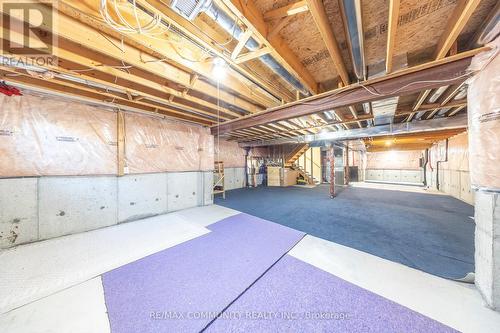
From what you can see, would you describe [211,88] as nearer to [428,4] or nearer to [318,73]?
[318,73]

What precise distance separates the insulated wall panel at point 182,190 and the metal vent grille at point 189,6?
3630 millimetres

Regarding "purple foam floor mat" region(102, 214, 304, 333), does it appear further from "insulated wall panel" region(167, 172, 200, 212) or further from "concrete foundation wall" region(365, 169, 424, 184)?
"concrete foundation wall" region(365, 169, 424, 184)

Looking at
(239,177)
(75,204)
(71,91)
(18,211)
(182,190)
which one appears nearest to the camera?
(18,211)

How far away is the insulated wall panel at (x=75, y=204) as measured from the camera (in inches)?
108

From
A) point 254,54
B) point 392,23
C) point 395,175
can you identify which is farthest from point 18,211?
point 395,175

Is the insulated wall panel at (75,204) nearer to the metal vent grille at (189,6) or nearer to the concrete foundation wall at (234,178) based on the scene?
the metal vent grille at (189,6)

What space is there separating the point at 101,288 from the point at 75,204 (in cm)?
219

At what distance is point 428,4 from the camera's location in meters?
1.33

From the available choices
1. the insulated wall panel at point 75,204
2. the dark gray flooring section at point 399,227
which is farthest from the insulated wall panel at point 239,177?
the insulated wall panel at point 75,204

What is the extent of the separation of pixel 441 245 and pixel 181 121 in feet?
18.4

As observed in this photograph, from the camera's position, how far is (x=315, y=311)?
1.42 metres

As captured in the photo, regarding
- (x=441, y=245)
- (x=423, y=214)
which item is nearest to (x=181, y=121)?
(x=441, y=245)

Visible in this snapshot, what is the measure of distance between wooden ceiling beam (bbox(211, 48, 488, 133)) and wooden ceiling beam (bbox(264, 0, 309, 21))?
133 centimetres

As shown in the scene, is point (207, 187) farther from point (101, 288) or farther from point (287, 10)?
point (287, 10)
